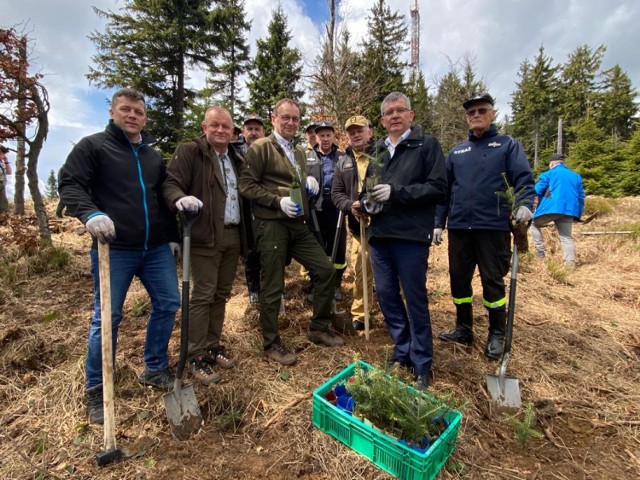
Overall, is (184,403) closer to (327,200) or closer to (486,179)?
(327,200)

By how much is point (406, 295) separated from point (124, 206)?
242 centimetres

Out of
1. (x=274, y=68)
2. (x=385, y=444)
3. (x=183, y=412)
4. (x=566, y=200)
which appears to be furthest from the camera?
(x=274, y=68)

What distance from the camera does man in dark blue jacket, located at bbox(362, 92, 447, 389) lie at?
9.45ft

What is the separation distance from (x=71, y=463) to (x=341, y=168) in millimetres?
3445

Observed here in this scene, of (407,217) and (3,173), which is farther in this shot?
(3,173)

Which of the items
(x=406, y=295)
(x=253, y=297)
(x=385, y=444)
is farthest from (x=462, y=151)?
(x=253, y=297)

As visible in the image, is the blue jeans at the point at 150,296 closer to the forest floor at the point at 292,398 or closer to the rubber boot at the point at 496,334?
the forest floor at the point at 292,398

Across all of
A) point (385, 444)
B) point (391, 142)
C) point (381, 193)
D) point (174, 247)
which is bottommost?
point (385, 444)

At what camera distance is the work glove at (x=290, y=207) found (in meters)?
3.12

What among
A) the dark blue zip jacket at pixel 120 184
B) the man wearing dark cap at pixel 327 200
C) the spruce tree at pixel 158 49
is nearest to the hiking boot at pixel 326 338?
the man wearing dark cap at pixel 327 200

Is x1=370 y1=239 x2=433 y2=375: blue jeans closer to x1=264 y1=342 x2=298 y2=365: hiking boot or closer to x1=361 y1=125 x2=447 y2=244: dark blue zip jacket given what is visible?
x1=361 y1=125 x2=447 y2=244: dark blue zip jacket

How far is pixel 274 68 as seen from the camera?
1961 cm

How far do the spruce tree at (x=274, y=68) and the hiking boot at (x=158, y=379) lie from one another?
18.0 meters

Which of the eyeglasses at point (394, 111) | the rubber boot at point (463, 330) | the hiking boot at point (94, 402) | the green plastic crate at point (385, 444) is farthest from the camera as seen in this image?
Answer: the rubber boot at point (463, 330)
